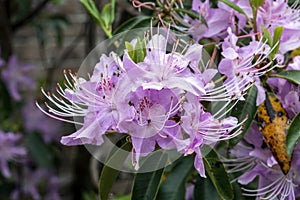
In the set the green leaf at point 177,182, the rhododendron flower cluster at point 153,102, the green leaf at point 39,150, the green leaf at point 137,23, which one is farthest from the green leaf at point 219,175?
the green leaf at point 39,150

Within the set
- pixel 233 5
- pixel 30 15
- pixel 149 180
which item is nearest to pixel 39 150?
pixel 30 15

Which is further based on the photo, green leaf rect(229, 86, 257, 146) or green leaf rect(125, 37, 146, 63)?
green leaf rect(229, 86, 257, 146)

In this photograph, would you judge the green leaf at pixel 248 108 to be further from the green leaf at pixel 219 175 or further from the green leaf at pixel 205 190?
the green leaf at pixel 205 190

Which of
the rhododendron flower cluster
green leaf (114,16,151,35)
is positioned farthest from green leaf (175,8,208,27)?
the rhododendron flower cluster

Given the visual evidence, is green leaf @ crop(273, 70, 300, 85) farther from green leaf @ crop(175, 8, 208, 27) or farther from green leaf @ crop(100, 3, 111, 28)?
green leaf @ crop(100, 3, 111, 28)

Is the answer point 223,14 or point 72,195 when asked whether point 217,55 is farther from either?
point 72,195

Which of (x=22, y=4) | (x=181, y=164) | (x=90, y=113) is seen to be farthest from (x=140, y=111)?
(x=22, y=4)
